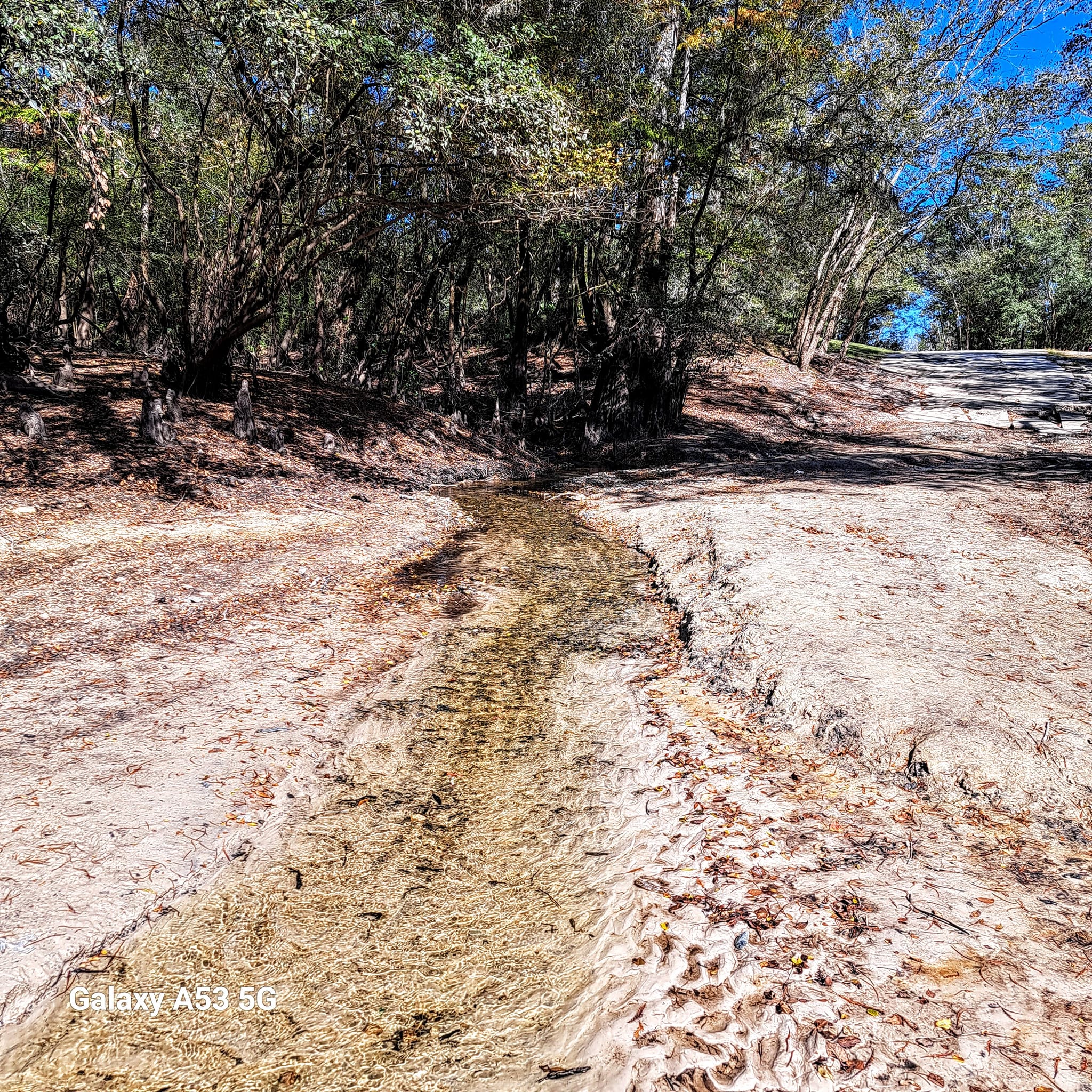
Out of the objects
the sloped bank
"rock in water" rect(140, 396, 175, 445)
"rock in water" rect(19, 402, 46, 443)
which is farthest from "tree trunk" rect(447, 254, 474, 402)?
"rock in water" rect(19, 402, 46, 443)

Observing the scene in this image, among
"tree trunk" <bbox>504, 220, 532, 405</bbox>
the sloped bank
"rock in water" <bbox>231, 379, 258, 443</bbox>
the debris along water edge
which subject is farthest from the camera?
"tree trunk" <bbox>504, 220, 532, 405</bbox>

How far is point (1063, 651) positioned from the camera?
6148 millimetres

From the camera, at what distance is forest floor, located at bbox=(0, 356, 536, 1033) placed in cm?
364

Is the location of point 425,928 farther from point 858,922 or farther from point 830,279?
point 830,279

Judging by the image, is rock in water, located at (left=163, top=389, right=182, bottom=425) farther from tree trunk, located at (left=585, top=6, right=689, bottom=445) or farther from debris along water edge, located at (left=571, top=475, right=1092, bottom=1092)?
tree trunk, located at (left=585, top=6, right=689, bottom=445)

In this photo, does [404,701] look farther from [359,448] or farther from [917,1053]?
[359,448]

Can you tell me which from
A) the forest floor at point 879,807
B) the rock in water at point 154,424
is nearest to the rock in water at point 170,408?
the rock in water at point 154,424

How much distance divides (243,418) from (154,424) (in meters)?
1.99

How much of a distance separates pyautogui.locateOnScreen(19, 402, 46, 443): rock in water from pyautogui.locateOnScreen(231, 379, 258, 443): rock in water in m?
3.32

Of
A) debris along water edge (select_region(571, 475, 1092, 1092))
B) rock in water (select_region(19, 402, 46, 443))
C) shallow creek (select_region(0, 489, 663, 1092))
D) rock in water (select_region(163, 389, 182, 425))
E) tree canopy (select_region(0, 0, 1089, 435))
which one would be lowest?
shallow creek (select_region(0, 489, 663, 1092))

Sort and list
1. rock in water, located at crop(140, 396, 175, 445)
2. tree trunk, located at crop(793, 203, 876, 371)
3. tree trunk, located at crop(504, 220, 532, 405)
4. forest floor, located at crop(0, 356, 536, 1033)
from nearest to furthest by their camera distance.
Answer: forest floor, located at crop(0, 356, 536, 1033) < rock in water, located at crop(140, 396, 175, 445) < tree trunk, located at crop(504, 220, 532, 405) < tree trunk, located at crop(793, 203, 876, 371)

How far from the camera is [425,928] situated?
11.5 feet

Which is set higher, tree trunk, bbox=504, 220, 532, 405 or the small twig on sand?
tree trunk, bbox=504, 220, 532, 405

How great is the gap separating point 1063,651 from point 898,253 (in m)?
36.0
